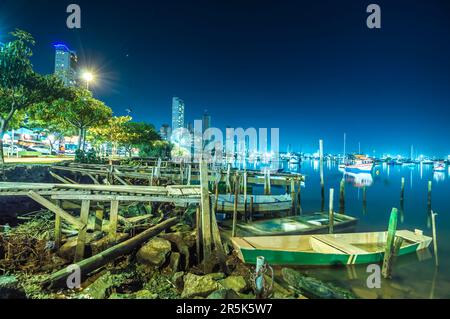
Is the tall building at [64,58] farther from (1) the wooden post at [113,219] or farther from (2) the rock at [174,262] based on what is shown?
(2) the rock at [174,262]

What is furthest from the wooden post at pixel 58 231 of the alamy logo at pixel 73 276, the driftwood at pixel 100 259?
the alamy logo at pixel 73 276

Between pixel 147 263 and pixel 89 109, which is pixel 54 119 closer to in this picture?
pixel 89 109

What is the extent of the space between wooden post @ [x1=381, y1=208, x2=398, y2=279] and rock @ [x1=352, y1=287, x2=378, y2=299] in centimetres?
127

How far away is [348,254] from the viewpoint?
9.07m

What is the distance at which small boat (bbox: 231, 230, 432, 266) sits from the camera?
889 cm

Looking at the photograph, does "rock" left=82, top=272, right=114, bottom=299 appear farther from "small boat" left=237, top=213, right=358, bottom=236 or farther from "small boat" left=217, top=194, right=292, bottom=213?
"small boat" left=217, top=194, right=292, bottom=213

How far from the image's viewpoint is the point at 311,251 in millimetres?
9320

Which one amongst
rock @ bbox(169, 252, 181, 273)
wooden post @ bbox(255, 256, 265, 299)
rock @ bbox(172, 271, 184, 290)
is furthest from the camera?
rock @ bbox(169, 252, 181, 273)

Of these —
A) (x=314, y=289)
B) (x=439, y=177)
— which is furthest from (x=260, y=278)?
(x=439, y=177)

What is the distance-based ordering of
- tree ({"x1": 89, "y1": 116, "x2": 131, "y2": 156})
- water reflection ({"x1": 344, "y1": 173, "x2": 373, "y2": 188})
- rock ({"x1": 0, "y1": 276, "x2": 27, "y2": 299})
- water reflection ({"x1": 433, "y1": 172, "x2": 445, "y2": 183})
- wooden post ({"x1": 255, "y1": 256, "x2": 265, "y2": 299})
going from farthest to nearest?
water reflection ({"x1": 433, "y1": 172, "x2": 445, "y2": 183}) < water reflection ({"x1": 344, "y1": 173, "x2": 373, "y2": 188}) < tree ({"x1": 89, "y1": 116, "x2": 131, "y2": 156}) < wooden post ({"x1": 255, "y1": 256, "x2": 265, "y2": 299}) < rock ({"x1": 0, "y1": 276, "x2": 27, "y2": 299})

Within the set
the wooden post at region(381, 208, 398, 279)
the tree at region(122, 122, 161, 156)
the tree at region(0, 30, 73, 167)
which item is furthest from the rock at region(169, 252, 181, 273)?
the tree at region(122, 122, 161, 156)

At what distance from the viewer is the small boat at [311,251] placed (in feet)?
29.2

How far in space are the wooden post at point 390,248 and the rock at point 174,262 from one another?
7762 mm
